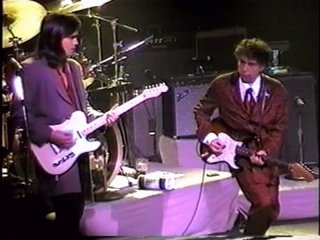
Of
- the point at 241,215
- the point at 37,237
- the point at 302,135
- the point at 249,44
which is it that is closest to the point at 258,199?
the point at 241,215

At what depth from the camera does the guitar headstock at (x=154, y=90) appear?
1614 millimetres

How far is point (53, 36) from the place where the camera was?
1.53 m

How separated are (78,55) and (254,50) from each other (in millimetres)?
370

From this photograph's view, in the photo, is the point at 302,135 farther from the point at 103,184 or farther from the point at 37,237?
the point at 37,237

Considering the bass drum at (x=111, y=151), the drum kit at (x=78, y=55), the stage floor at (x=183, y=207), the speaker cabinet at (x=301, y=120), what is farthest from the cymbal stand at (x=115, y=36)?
the speaker cabinet at (x=301, y=120)

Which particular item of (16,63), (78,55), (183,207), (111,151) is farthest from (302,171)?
(16,63)

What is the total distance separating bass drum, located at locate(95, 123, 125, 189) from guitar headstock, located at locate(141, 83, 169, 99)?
87mm

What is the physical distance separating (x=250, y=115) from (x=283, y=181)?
0.18 meters

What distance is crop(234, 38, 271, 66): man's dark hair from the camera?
5.37 feet

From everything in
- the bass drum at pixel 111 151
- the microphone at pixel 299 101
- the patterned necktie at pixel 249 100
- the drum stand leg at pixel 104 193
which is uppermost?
the patterned necktie at pixel 249 100

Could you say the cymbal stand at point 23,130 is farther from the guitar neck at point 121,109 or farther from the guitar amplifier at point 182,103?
the guitar amplifier at point 182,103

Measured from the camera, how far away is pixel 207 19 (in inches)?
64.2

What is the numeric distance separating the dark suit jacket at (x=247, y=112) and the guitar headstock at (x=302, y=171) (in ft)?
0.16

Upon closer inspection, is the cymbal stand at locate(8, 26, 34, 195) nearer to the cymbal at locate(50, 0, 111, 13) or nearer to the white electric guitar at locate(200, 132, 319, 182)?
the cymbal at locate(50, 0, 111, 13)
